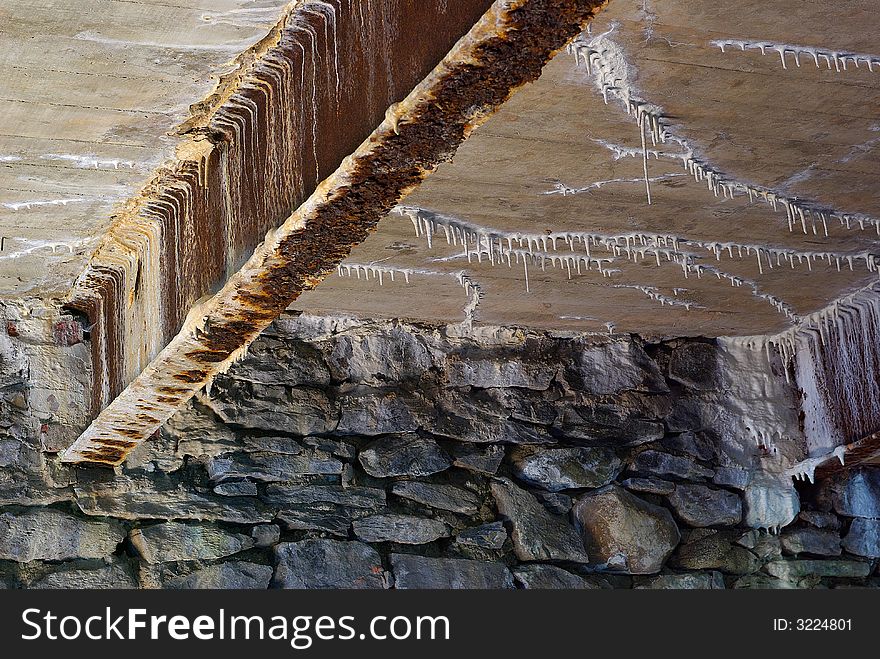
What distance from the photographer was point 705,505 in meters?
3.31

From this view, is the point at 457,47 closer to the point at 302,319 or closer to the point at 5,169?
the point at 5,169

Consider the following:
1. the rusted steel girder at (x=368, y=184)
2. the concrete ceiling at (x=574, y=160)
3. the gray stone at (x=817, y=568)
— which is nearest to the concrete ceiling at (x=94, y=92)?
the concrete ceiling at (x=574, y=160)

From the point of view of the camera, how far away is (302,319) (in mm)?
3090

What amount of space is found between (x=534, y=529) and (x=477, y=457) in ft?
0.88

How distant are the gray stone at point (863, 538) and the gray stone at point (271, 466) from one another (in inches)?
68.6

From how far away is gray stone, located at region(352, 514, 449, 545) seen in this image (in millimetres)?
2896

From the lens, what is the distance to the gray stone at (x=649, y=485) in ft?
10.7

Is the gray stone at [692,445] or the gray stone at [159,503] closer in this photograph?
the gray stone at [159,503]

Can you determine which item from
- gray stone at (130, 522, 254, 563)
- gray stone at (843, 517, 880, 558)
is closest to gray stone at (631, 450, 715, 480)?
gray stone at (843, 517, 880, 558)

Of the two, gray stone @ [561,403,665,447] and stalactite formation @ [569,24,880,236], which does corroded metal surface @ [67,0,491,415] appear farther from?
gray stone @ [561,403,665,447]

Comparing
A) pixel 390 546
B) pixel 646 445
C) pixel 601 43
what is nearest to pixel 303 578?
pixel 390 546

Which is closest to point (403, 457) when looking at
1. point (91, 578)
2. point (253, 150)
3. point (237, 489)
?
point (237, 489)

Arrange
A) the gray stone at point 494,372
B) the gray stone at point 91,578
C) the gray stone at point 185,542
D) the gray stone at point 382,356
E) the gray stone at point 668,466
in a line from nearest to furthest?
the gray stone at point 91,578 → the gray stone at point 185,542 → the gray stone at point 382,356 → the gray stone at point 494,372 → the gray stone at point 668,466

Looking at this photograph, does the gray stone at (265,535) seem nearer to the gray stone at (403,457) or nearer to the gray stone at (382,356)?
the gray stone at (403,457)
